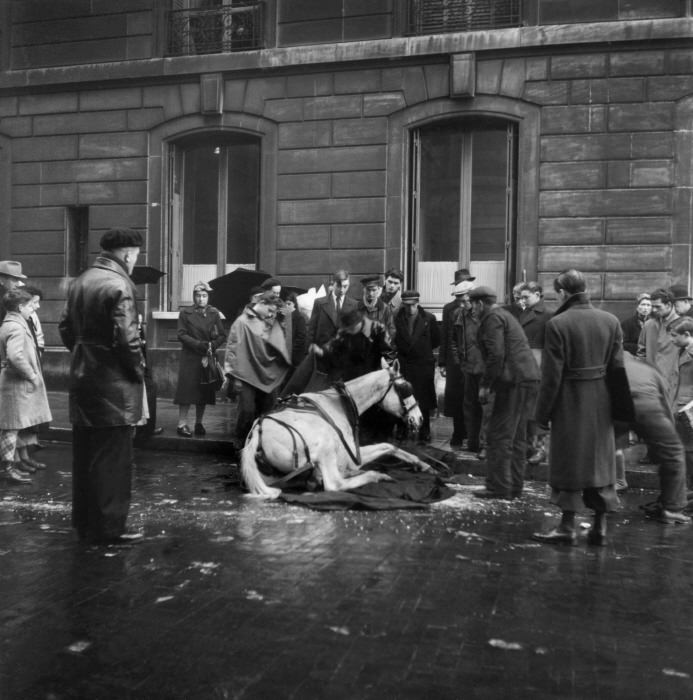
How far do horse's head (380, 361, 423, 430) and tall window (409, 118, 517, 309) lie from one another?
7201 mm

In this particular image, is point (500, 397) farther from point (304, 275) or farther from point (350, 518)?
point (304, 275)

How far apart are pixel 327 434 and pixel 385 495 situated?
774 millimetres

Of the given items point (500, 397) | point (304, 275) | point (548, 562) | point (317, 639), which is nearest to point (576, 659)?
point (317, 639)

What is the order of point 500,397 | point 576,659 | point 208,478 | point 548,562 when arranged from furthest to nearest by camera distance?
point 208,478, point 500,397, point 548,562, point 576,659

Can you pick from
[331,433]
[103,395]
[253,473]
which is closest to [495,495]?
[331,433]

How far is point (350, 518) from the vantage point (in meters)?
7.16

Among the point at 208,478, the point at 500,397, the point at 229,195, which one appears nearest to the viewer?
the point at 500,397

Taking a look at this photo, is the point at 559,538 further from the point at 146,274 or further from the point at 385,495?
the point at 146,274

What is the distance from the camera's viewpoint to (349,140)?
1588 centimetres

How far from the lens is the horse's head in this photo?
8766 millimetres

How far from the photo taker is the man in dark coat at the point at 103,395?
6.33 m

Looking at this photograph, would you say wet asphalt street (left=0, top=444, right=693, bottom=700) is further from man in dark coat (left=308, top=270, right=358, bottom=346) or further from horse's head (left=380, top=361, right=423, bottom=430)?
man in dark coat (left=308, top=270, right=358, bottom=346)

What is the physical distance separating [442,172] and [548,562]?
11.0 metres

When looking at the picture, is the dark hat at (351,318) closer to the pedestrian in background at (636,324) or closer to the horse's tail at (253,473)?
the horse's tail at (253,473)
